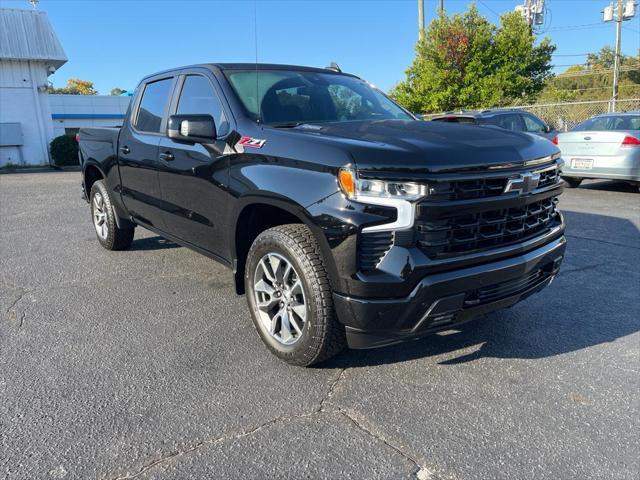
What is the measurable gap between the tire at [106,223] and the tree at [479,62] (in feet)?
60.5

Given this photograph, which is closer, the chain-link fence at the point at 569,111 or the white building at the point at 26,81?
the chain-link fence at the point at 569,111

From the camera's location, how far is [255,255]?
319cm

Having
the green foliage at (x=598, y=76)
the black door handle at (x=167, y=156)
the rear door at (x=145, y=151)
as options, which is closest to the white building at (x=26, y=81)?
the rear door at (x=145, y=151)

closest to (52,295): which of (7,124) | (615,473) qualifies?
(615,473)

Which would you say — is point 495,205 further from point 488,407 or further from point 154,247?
point 154,247

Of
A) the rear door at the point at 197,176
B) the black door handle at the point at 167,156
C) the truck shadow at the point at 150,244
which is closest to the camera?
the rear door at the point at 197,176

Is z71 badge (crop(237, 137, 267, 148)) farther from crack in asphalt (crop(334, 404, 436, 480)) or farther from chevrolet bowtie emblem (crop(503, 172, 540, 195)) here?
crack in asphalt (crop(334, 404, 436, 480))

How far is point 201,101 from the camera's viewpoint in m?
3.92

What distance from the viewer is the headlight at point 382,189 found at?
8.29 feet

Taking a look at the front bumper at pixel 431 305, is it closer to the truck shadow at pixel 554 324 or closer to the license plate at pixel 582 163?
the truck shadow at pixel 554 324

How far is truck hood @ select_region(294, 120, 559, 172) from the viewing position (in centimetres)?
256

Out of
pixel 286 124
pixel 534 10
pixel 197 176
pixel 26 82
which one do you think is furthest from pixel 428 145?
pixel 534 10

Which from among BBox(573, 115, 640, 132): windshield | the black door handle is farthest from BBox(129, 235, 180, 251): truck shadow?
BBox(573, 115, 640, 132): windshield

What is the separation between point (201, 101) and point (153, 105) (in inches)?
39.9
